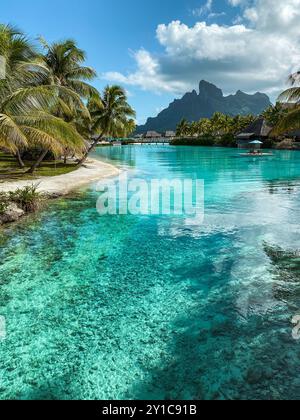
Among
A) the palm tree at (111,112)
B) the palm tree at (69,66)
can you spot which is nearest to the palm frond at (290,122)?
the palm tree at (69,66)

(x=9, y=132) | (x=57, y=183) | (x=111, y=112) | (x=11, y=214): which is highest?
(x=111, y=112)

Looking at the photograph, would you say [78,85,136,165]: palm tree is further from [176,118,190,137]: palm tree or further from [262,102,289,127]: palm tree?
[176,118,190,137]: palm tree

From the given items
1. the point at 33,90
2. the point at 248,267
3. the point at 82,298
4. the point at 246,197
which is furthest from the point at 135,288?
the point at 246,197

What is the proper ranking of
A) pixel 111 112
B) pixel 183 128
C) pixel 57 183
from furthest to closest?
pixel 183 128 → pixel 111 112 → pixel 57 183

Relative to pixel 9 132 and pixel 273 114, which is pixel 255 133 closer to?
pixel 273 114

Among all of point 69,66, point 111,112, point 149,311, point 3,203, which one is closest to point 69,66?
point 69,66

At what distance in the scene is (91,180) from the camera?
63.0 feet

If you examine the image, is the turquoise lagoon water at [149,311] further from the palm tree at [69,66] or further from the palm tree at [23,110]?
the palm tree at [69,66]

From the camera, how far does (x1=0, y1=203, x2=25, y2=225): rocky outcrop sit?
9648 mm

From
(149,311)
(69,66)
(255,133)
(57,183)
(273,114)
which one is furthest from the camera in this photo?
(255,133)

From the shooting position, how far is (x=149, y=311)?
506 cm

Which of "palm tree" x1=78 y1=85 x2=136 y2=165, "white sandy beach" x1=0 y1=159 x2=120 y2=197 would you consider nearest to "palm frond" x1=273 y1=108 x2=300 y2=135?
"white sandy beach" x1=0 y1=159 x2=120 y2=197

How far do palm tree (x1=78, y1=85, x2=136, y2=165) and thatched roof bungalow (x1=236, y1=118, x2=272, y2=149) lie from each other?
1353 inches

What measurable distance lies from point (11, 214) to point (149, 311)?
255 inches
